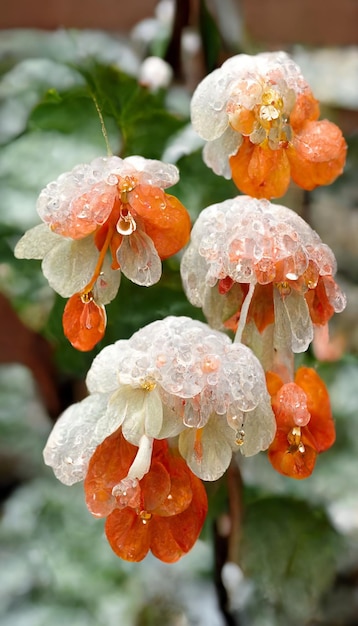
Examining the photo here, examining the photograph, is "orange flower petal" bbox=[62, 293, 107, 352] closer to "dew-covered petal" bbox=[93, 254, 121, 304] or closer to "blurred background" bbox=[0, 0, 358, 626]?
"dew-covered petal" bbox=[93, 254, 121, 304]

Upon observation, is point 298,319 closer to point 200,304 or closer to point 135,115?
point 200,304

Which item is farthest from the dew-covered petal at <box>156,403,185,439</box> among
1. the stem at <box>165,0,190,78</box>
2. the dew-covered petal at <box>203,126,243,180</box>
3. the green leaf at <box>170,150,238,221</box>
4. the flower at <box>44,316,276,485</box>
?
the stem at <box>165,0,190,78</box>

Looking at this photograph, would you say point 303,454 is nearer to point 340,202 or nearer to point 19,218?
point 19,218

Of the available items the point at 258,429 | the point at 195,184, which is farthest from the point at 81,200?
the point at 195,184

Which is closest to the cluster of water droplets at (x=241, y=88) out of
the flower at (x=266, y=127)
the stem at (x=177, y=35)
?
the flower at (x=266, y=127)

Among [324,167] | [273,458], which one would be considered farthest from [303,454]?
[324,167]

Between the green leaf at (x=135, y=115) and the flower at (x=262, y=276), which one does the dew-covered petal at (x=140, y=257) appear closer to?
the flower at (x=262, y=276)

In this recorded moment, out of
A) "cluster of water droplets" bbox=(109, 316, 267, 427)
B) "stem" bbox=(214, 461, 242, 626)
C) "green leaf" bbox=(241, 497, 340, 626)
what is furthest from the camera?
"green leaf" bbox=(241, 497, 340, 626)
